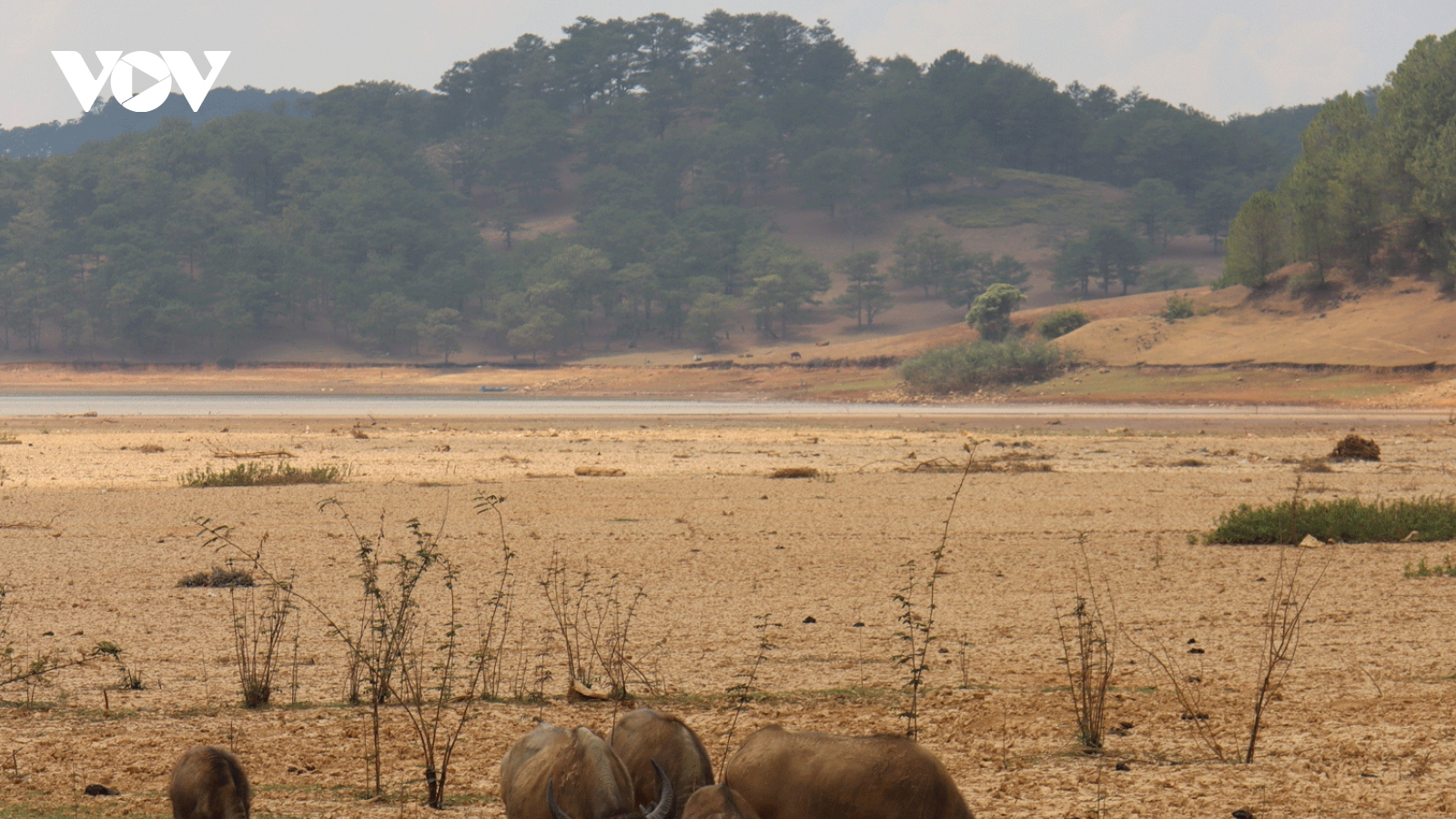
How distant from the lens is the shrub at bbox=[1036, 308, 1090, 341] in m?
62.6

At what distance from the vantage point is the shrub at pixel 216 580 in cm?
1012

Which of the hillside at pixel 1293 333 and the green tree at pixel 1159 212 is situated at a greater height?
the green tree at pixel 1159 212

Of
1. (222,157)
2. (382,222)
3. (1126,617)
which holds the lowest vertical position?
(1126,617)

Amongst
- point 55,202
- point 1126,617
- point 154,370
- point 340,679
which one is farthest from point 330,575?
point 55,202

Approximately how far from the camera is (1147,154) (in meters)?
120

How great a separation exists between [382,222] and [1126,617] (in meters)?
103

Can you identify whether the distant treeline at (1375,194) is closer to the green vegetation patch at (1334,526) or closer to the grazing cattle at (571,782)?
the green vegetation patch at (1334,526)

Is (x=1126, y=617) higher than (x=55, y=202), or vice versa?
(x=55, y=202)

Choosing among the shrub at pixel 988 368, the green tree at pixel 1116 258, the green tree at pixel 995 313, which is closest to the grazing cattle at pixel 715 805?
the shrub at pixel 988 368

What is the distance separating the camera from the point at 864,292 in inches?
3708

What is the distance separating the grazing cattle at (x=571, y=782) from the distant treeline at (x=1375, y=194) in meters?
56.4

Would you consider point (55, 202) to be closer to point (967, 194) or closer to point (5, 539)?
point (967, 194)

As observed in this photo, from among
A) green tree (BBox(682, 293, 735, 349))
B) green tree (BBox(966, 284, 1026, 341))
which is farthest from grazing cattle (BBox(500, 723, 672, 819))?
green tree (BBox(682, 293, 735, 349))

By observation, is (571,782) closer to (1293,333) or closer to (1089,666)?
(1089,666)
